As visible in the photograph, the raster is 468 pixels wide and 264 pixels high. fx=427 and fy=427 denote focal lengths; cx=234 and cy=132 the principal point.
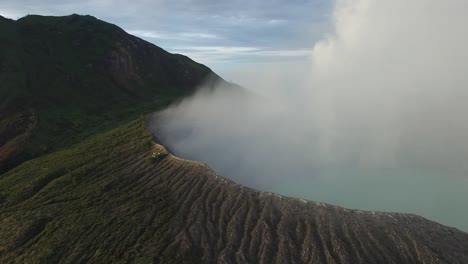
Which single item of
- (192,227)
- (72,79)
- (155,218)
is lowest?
(155,218)

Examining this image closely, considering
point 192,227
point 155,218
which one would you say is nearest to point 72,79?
point 155,218

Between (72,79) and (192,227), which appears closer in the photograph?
(192,227)

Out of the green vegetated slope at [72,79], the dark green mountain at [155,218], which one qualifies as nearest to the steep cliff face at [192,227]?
the dark green mountain at [155,218]

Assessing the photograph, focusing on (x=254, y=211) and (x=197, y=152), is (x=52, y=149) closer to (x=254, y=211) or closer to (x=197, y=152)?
(x=197, y=152)

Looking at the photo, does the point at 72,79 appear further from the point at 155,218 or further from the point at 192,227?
the point at 192,227

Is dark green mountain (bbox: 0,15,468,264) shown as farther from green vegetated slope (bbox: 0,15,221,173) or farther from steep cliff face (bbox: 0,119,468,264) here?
green vegetated slope (bbox: 0,15,221,173)

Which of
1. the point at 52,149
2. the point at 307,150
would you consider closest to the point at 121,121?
the point at 52,149
